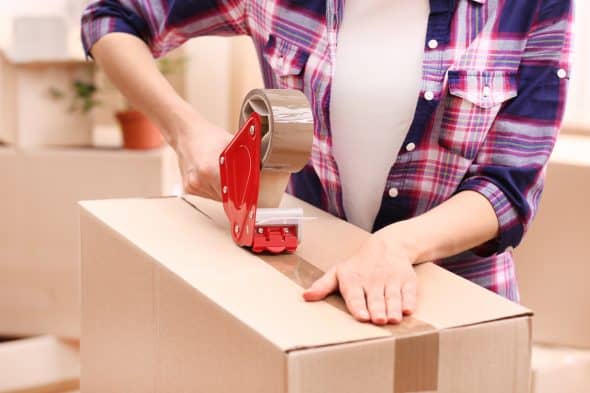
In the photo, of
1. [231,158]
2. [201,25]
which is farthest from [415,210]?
[201,25]

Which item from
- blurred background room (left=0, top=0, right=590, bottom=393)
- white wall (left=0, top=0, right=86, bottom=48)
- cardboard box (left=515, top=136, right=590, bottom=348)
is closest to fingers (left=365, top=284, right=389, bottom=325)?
cardboard box (left=515, top=136, right=590, bottom=348)

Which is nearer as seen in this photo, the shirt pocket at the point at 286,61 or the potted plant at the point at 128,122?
the shirt pocket at the point at 286,61

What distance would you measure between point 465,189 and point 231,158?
0.78ft

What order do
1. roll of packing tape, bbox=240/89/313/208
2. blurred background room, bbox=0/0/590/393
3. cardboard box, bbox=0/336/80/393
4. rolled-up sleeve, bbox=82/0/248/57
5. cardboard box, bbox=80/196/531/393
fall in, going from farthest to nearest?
blurred background room, bbox=0/0/590/393 → cardboard box, bbox=0/336/80/393 → rolled-up sleeve, bbox=82/0/248/57 → roll of packing tape, bbox=240/89/313/208 → cardboard box, bbox=80/196/531/393

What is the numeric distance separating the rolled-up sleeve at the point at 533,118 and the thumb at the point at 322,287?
0.80 ft

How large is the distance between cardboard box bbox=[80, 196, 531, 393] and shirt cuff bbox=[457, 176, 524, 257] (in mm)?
122

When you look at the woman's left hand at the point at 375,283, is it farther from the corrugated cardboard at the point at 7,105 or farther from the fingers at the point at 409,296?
the corrugated cardboard at the point at 7,105

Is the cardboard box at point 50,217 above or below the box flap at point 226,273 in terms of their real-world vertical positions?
below

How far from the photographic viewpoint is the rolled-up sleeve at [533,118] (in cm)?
91

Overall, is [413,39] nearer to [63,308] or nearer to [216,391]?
[216,391]

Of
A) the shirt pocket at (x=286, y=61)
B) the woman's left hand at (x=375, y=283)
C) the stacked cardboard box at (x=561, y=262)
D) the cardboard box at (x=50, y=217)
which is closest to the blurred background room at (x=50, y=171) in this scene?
the cardboard box at (x=50, y=217)

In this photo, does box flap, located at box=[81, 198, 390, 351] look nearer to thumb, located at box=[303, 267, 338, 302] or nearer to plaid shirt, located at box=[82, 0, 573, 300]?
thumb, located at box=[303, 267, 338, 302]

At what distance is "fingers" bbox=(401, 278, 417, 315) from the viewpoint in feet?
2.24

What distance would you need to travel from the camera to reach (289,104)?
29.9 inches
